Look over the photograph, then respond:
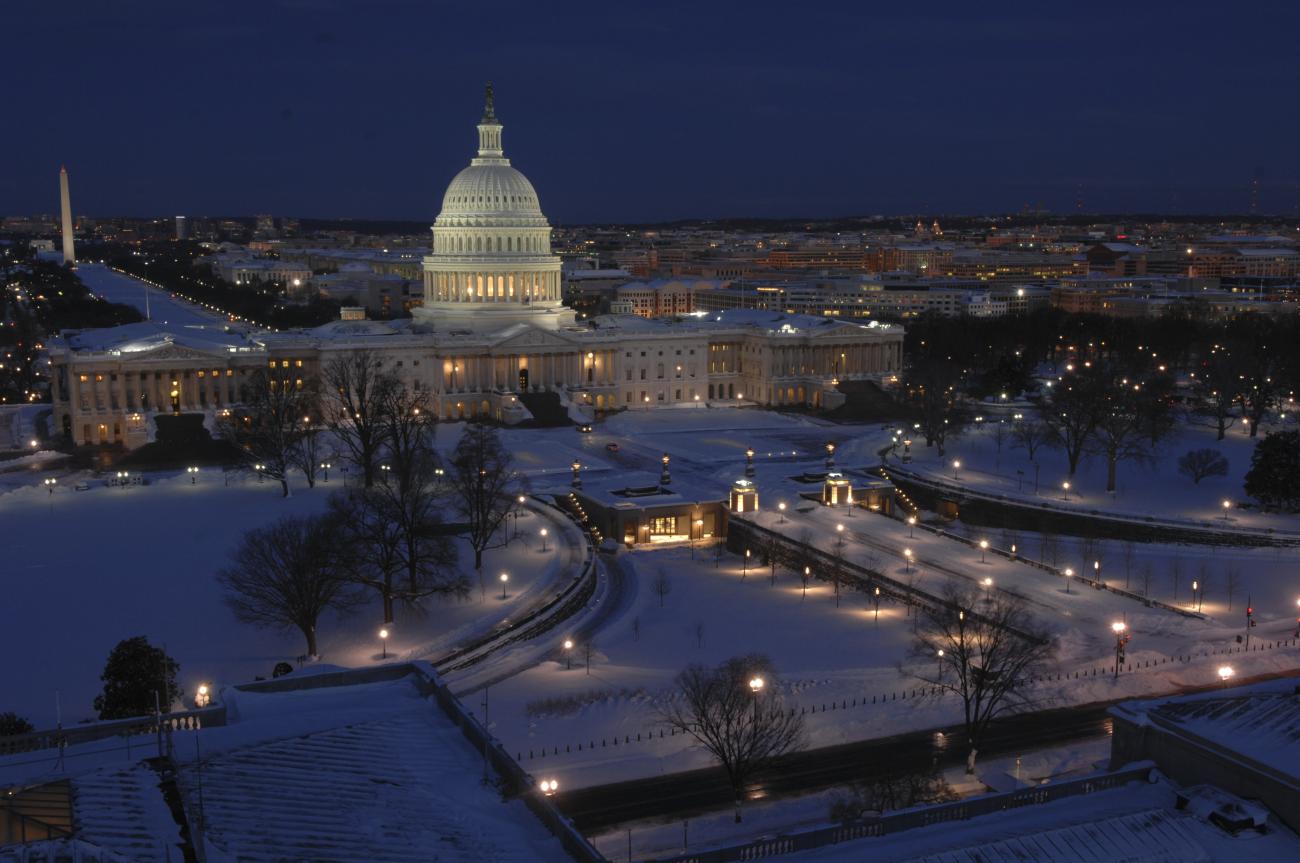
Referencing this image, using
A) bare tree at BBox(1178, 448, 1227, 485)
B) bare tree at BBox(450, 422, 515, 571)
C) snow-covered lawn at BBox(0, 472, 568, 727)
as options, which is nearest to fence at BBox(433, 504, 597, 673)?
snow-covered lawn at BBox(0, 472, 568, 727)

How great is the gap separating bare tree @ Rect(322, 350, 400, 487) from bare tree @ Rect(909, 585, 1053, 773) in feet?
85.7

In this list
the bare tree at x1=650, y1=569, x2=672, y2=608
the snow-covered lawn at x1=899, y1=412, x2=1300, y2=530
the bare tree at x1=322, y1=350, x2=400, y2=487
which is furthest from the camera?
the snow-covered lawn at x1=899, y1=412, x2=1300, y2=530

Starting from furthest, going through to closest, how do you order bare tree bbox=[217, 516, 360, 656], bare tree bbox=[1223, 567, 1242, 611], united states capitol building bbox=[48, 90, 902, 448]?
united states capitol building bbox=[48, 90, 902, 448] → bare tree bbox=[1223, 567, 1242, 611] → bare tree bbox=[217, 516, 360, 656]

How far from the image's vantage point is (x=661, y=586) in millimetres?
46812

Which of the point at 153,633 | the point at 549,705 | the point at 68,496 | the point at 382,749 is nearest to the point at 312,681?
the point at 382,749

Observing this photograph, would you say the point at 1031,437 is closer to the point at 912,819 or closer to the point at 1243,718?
the point at 1243,718

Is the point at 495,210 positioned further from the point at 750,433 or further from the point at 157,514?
the point at 157,514

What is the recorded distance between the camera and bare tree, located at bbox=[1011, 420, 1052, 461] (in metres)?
70.0

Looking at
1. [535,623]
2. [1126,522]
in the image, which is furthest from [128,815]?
[1126,522]

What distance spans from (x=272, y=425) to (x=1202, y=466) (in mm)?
45537

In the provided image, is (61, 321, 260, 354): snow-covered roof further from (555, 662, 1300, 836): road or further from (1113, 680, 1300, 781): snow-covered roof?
(1113, 680, 1300, 781): snow-covered roof

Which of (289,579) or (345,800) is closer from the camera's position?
(345,800)

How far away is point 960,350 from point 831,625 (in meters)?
68.6

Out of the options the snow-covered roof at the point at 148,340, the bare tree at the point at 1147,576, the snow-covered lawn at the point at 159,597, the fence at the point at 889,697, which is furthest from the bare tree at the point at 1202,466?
the snow-covered roof at the point at 148,340
